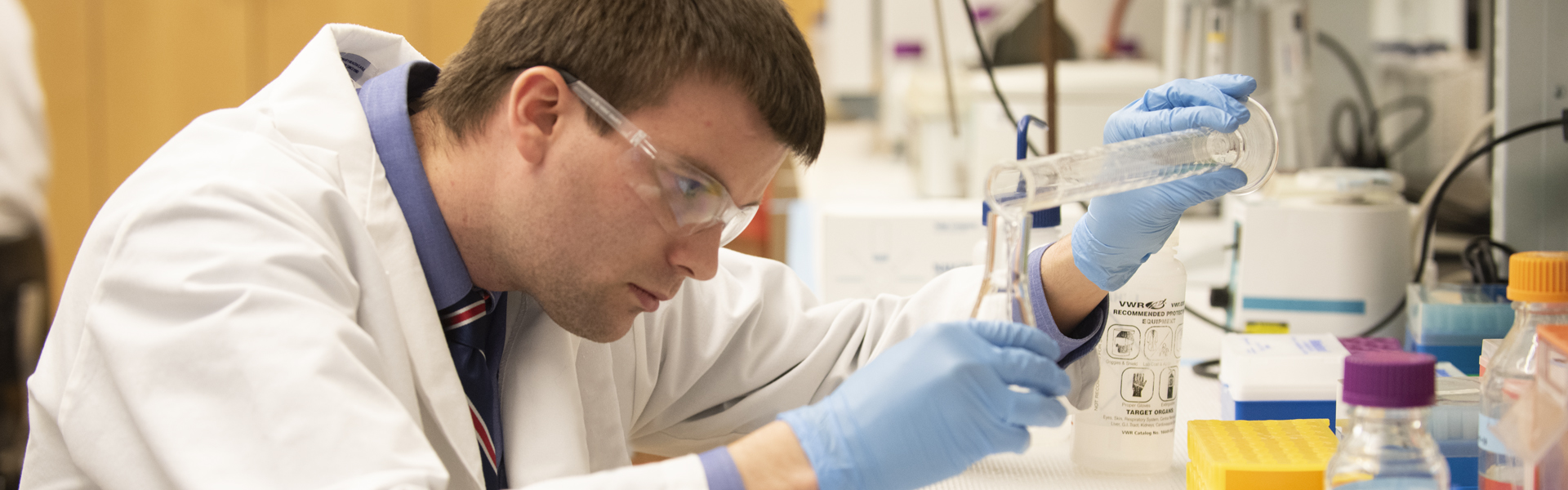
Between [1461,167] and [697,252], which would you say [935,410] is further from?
[1461,167]

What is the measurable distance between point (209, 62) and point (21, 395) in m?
1.20

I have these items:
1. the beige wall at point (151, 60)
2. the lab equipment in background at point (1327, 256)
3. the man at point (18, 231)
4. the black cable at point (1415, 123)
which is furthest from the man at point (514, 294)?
the beige wall at point (151, 60)

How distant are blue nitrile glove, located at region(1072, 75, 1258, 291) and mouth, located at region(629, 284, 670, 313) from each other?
432 mm

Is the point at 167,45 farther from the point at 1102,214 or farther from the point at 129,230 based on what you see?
the point at 1102,214

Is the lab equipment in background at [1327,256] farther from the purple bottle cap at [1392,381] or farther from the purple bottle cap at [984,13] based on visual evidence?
the purple bottle cap at [984,13]

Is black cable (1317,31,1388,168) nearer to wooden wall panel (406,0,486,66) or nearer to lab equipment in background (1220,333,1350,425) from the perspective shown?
lab equipment in background (1220,333,1350,425)

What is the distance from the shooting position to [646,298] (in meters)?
1.03

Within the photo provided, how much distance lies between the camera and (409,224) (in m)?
1.02

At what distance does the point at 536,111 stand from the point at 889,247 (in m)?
0.79

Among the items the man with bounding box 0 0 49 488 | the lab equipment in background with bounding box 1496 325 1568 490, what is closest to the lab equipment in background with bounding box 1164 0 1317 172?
the lab equipment in background with bounding box 1496 325 1568 490

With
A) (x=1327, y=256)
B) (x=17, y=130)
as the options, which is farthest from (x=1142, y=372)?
(x=17, y=130)

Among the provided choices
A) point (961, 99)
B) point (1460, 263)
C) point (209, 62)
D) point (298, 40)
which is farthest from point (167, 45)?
point (1460, 263)

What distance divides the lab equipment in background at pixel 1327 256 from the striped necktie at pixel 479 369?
0.94m

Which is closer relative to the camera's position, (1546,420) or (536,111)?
(1546,420)
